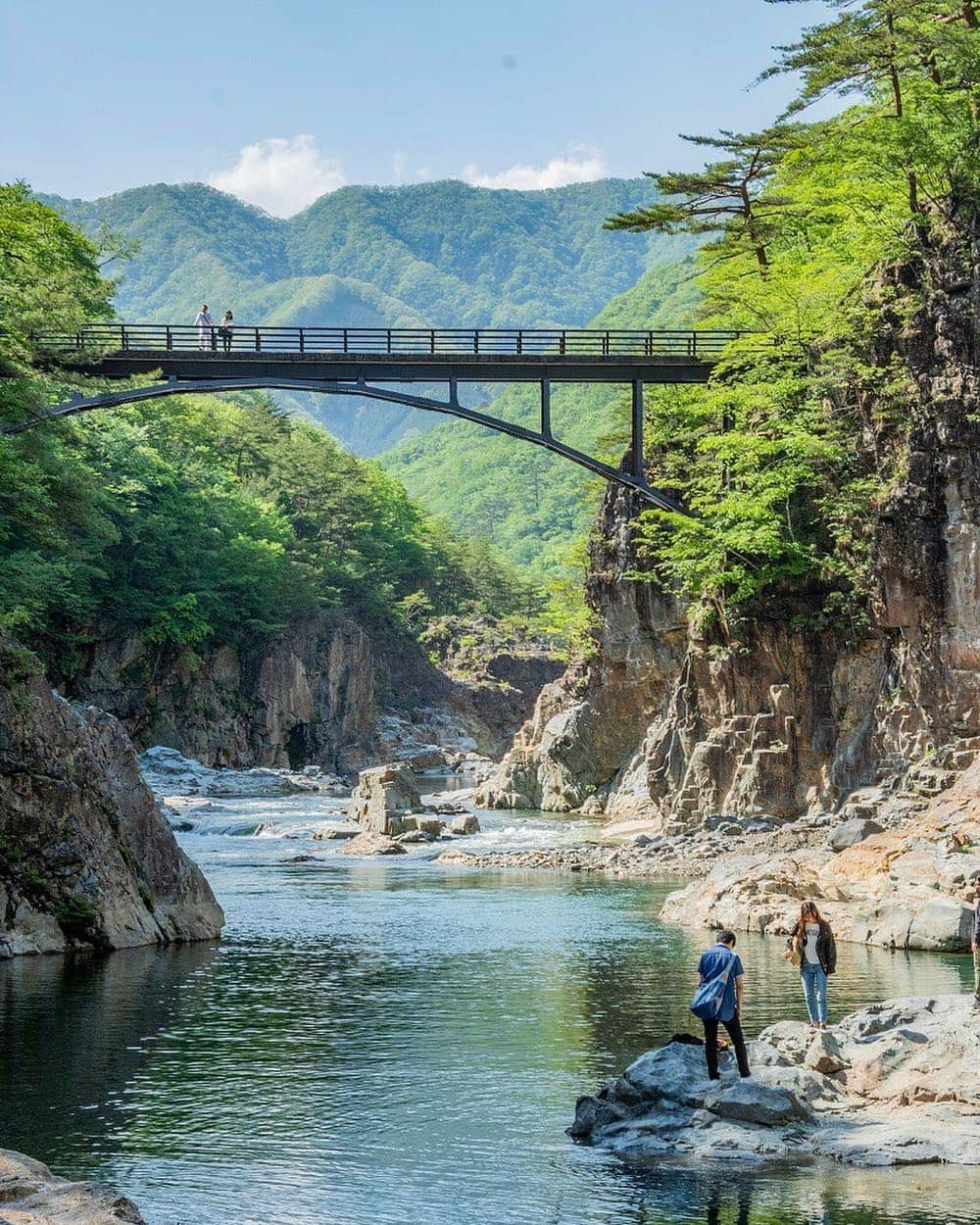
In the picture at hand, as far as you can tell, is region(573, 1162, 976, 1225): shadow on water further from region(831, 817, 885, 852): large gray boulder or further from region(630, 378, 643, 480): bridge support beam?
region(630, 378, 643, 480): bridge support beam

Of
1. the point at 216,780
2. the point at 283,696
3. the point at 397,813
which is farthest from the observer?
the point at 283,696

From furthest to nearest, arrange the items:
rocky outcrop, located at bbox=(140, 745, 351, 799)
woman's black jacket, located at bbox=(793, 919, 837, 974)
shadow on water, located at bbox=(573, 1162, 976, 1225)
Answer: rocky outcrop, located at bbox=(140, 745, 351, 799), woman's black jacket, located at bbox=(793, 919, 837, 974), shadow on water, located at bbox=(573, 1162, 976, 1225)

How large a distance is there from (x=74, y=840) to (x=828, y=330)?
993 inches

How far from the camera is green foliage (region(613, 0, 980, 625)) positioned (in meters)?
36.8

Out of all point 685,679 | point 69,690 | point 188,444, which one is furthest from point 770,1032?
point 188,444

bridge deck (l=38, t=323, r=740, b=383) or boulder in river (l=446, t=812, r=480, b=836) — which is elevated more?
bridge deck (l=38, t=323, r=740, b=383)

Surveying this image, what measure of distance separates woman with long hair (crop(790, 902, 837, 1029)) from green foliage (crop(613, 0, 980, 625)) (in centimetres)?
2407

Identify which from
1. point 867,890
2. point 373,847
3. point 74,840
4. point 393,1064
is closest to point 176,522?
point 373,847

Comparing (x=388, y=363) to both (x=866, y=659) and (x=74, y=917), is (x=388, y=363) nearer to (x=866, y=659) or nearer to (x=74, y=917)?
(x=866, y=659)

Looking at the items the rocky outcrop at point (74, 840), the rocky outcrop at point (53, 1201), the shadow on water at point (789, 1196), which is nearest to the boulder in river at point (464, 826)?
the rocky outcrop at point (74, 840)

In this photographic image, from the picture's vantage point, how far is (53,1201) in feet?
27.9

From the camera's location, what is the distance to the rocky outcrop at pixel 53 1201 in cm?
820

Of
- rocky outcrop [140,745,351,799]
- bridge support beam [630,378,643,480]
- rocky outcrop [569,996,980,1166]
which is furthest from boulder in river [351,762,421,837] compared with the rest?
rocky outcrop [569,996,980,1166]

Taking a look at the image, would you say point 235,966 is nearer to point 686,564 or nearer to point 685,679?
point 686,564
